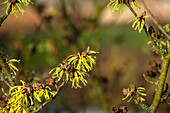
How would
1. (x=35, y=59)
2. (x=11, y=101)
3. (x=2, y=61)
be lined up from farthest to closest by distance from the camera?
(x=35, y=59) < (x=2, y=61) < (x=11, y=101)

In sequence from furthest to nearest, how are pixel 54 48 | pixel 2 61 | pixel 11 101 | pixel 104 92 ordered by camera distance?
1. pixel 54 48
2. pixel 104 92
3. pixel 2 61
4. pixel 11 101

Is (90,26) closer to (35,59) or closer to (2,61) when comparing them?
(2,61)

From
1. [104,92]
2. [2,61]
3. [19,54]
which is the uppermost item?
[19,54]

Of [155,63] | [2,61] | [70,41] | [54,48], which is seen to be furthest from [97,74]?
[2,61]

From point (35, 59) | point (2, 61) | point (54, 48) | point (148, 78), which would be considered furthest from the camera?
Answer: point (35, 59)

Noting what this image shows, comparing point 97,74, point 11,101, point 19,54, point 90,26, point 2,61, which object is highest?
point 90,26

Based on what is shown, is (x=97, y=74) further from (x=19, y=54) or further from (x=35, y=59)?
(x=35, y=59)

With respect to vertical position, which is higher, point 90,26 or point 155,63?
point 90,26

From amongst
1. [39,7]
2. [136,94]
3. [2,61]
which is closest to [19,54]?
[39,7]

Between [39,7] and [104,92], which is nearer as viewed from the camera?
[39,7]
